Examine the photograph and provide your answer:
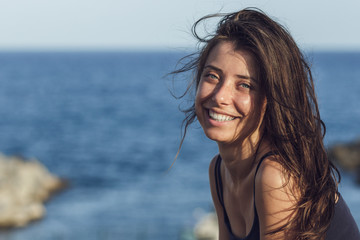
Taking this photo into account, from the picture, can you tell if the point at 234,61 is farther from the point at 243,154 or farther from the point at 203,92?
the point at 243,154

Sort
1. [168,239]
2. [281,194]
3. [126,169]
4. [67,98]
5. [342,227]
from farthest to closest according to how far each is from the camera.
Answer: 1. [67,98]
2. [126,169]
3. [168,239]
4. [342,227]
5. [281,194]

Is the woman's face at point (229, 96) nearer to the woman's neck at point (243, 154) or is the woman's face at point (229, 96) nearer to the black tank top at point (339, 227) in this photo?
the woman's neck at point (243, 154)

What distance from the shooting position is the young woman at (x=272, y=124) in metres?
2.43

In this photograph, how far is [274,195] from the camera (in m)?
2.38

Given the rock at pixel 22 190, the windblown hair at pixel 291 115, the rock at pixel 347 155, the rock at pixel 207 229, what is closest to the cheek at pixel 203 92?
the windblown hair at pixel 291 115

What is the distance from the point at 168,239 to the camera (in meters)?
16.4

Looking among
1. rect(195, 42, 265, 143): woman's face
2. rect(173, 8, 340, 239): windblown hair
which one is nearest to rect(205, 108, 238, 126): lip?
rect(195, 42, 265, 143): woman's face

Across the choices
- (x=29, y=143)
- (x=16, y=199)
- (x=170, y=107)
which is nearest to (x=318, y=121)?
(x=16, y=199)

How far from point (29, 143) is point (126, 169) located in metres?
12.0

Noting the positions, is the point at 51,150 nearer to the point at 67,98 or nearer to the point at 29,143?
the point at 29,143

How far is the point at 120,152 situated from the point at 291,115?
33285 millimetres

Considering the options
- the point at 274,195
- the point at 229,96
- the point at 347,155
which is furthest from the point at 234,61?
the point at 347,155

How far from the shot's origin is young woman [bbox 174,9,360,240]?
7.97 ft

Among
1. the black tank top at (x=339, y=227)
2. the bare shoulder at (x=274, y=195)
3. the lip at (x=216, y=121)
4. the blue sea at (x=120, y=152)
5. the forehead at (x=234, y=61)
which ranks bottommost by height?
the blue sea at (x=120, y=152)
